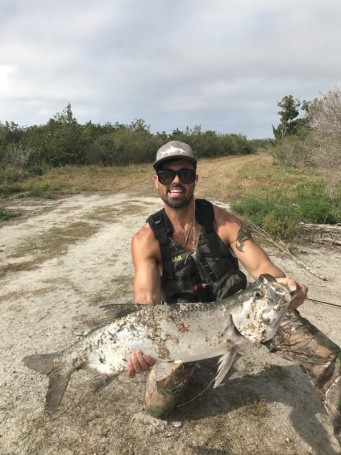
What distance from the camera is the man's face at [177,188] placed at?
4027 mm

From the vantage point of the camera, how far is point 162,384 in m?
3.77

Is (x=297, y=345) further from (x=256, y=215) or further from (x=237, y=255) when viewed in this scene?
(x=256, y=215)

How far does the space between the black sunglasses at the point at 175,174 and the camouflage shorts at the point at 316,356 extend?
1.62m

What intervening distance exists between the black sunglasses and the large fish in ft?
4.74

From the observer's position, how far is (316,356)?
11.0ft

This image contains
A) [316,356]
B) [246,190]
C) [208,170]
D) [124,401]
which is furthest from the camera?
[208,170]

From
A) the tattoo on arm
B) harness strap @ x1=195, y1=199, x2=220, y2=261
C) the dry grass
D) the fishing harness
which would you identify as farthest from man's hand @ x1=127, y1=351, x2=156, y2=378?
the dry grass

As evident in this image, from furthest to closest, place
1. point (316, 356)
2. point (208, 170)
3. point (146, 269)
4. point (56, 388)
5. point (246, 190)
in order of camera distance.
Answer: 1. point (208, 170)
2. point (246, 190)
3. point (146, 269)
4. point (316, 356)
5. point (56, 388)

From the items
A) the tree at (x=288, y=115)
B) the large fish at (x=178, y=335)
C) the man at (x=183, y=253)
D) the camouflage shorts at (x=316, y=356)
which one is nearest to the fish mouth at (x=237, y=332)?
the large fish at (x=178, y=335)

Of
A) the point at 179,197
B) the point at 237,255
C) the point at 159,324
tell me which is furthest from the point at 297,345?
the point at 179,197

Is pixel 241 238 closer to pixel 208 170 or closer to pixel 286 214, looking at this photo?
pixel 286 214

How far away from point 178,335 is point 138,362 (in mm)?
368

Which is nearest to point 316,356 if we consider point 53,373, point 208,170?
point 53,373

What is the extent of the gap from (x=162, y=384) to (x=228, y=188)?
50.6ft
